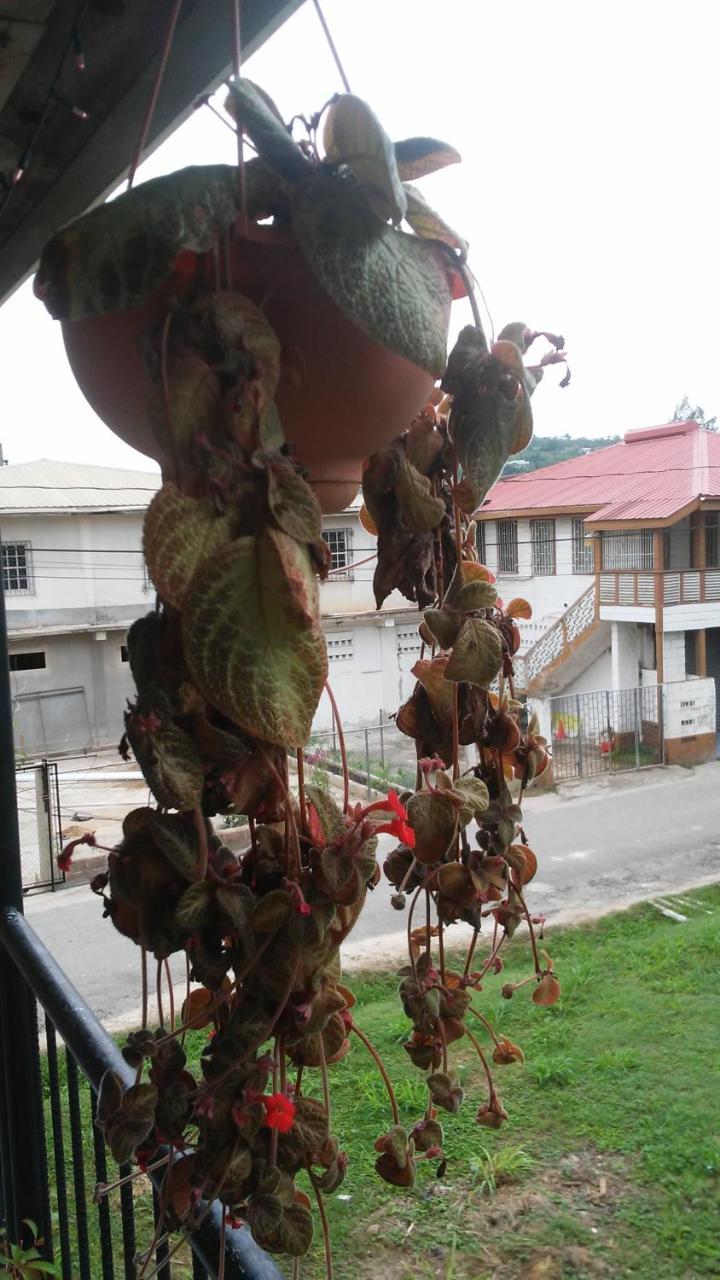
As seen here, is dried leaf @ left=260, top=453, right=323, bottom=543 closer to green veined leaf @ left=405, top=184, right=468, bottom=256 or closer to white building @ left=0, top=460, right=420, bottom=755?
green veined leaf @ left=405, top=184, right=468, bottom=256

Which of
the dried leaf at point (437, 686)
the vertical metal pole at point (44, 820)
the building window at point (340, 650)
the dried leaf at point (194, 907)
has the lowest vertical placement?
the vertical metal pole at point (44, 820)

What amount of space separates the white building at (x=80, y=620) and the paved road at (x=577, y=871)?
0.91 meters

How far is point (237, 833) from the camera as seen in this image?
367 centimetres

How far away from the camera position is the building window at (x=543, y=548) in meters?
5.31

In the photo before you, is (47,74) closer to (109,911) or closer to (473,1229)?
(109,911)

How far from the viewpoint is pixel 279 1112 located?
30 centimetres

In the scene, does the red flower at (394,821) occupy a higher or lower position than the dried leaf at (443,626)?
lower

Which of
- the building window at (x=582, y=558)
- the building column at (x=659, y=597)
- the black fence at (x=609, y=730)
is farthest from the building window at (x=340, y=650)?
the building column at (x=659, y=597)

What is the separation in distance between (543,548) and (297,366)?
563cm

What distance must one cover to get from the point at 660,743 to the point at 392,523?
5.92 m

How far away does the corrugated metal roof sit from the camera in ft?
9.95

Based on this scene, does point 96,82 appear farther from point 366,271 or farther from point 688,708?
point 688,708

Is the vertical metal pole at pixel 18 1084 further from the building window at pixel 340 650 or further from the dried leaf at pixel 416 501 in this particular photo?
the dried leaf at pixel 416 501

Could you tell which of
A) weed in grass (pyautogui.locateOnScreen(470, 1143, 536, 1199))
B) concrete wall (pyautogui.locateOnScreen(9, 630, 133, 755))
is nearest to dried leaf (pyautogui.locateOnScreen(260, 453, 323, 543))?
weed in grass (pyautogui.locateOnScreen(470, 1143, 536, 1199))
